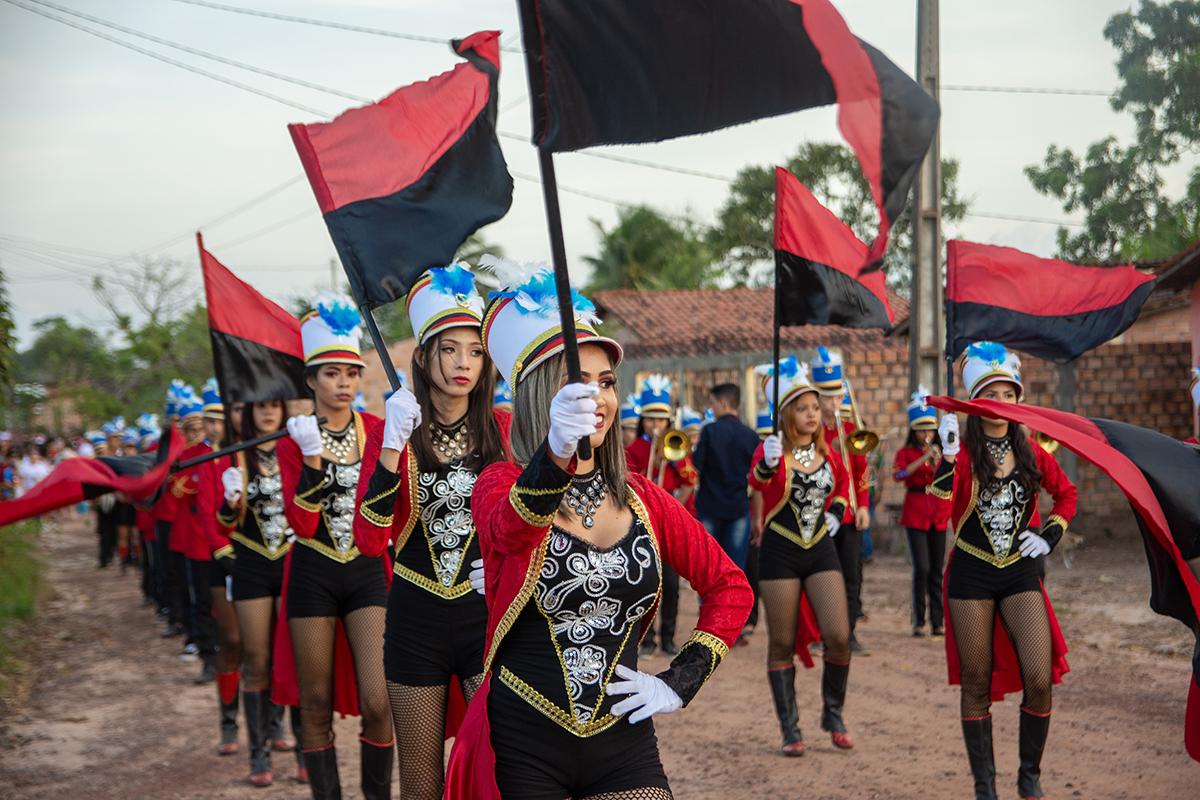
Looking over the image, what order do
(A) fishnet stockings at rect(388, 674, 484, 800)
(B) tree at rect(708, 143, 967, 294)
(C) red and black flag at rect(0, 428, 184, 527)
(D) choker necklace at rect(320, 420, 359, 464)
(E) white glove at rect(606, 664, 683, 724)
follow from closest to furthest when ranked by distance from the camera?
(E) white glove at rect(606, 664, 683, 724) < (C) red and black flag at rect(0, 428, 184, 527) < (A) fishnet stockings at rect(388, 674, 484, 800) < (D) choker necklace at rect(320, 420, 359, 464) < (B) tree at rect(708, 143, 967, 294)

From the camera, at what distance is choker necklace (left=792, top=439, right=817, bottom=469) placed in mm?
8180

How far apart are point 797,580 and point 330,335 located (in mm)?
3490

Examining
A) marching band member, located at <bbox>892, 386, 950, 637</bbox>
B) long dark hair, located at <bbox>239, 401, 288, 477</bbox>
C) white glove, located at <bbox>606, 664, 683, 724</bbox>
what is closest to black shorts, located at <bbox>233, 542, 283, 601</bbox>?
long dark hair, located at <bbox>239, 401, 288, 477</bbox>

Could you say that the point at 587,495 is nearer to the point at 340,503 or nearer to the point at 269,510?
the point at 340,503

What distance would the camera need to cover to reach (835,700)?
26.3 ft

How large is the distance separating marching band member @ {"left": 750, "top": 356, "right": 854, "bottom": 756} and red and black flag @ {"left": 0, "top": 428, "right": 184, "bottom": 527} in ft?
13.1

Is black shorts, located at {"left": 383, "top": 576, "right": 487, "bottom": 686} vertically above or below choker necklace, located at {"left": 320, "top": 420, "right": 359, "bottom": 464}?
below

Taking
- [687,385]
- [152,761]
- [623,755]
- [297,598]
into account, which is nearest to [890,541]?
[687,385]

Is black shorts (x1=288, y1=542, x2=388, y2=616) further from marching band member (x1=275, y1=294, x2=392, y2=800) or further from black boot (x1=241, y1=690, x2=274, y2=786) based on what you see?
black boot (x1=241, y1=690, x2=274, y2=786)

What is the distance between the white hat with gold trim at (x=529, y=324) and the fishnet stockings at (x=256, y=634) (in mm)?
4138

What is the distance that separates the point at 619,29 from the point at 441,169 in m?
1.98

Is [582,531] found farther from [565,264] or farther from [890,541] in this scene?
[890,541]

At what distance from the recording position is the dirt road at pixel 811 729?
7.26 m

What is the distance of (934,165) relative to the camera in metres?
13.2
